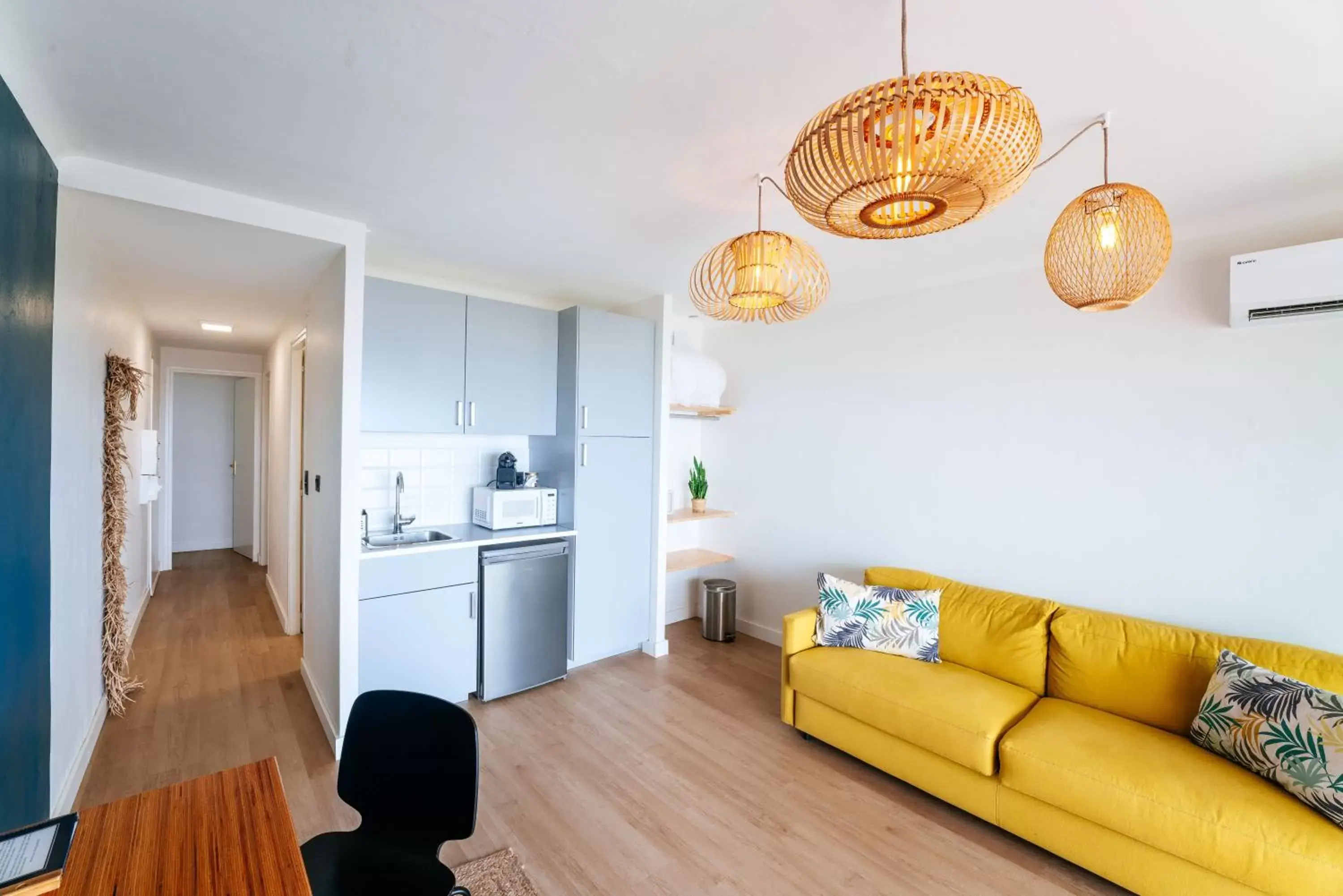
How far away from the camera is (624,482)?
3.78 meters

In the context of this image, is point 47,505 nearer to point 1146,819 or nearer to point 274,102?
point 274,102

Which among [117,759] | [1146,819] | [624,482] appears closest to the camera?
[1146,819]

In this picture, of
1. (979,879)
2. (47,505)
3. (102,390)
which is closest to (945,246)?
(979,879)

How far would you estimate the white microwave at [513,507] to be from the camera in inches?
134

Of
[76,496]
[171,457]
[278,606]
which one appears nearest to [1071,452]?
[76,496]

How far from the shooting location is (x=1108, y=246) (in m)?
1.61

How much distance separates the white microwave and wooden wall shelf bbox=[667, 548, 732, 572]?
106 cm

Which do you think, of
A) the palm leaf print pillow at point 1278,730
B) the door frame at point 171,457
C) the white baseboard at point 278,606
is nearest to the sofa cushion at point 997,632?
the palm leaf print pillow at point 1278,730

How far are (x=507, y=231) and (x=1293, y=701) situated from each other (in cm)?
351

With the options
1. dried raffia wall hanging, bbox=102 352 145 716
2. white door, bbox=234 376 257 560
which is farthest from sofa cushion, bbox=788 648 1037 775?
white door, bbox=234 376 257 560

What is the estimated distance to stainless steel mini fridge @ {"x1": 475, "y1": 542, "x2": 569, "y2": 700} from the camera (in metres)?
3.17

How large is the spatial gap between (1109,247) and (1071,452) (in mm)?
1575

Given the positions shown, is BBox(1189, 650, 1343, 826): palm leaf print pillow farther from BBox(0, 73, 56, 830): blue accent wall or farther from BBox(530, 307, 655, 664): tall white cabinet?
BBox(0, 73, 56, 830): blue accent wall

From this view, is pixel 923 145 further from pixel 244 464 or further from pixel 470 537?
pixel 244 464
